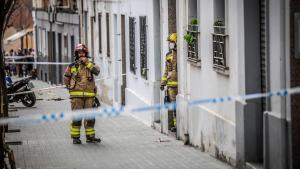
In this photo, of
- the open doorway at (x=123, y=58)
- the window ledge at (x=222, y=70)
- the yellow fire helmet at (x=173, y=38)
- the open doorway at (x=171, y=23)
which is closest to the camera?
the window ledge at (x=222, y=70)

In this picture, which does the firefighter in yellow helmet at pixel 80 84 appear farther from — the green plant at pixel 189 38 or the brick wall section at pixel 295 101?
the brick wall section at pixel 295 101

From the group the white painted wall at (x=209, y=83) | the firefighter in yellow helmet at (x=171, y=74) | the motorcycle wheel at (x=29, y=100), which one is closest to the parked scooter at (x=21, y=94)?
the motorcycle wheel at (x=29, y=100)

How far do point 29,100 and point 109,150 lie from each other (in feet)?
45.2

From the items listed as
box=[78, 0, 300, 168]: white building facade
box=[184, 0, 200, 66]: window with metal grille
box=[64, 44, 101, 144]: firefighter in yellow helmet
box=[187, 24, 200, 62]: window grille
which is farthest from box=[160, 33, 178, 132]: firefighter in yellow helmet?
box=[64, 44, 101, 144]: firefighter in yellow helmet

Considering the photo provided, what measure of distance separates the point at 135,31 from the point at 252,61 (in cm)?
1106

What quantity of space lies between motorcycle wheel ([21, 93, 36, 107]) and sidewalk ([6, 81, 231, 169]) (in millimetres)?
7390

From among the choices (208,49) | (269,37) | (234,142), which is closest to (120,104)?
(208,49)

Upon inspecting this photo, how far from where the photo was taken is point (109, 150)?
17.3 m

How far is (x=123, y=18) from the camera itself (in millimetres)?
27516

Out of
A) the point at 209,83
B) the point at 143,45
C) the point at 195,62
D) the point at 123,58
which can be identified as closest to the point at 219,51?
the point at 209,83

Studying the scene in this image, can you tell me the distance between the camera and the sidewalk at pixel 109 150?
49.9 feet

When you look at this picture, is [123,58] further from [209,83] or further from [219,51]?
[219,51]

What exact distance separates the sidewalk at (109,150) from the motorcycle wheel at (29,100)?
739 cm

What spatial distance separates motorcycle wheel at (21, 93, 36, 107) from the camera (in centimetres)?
3052
